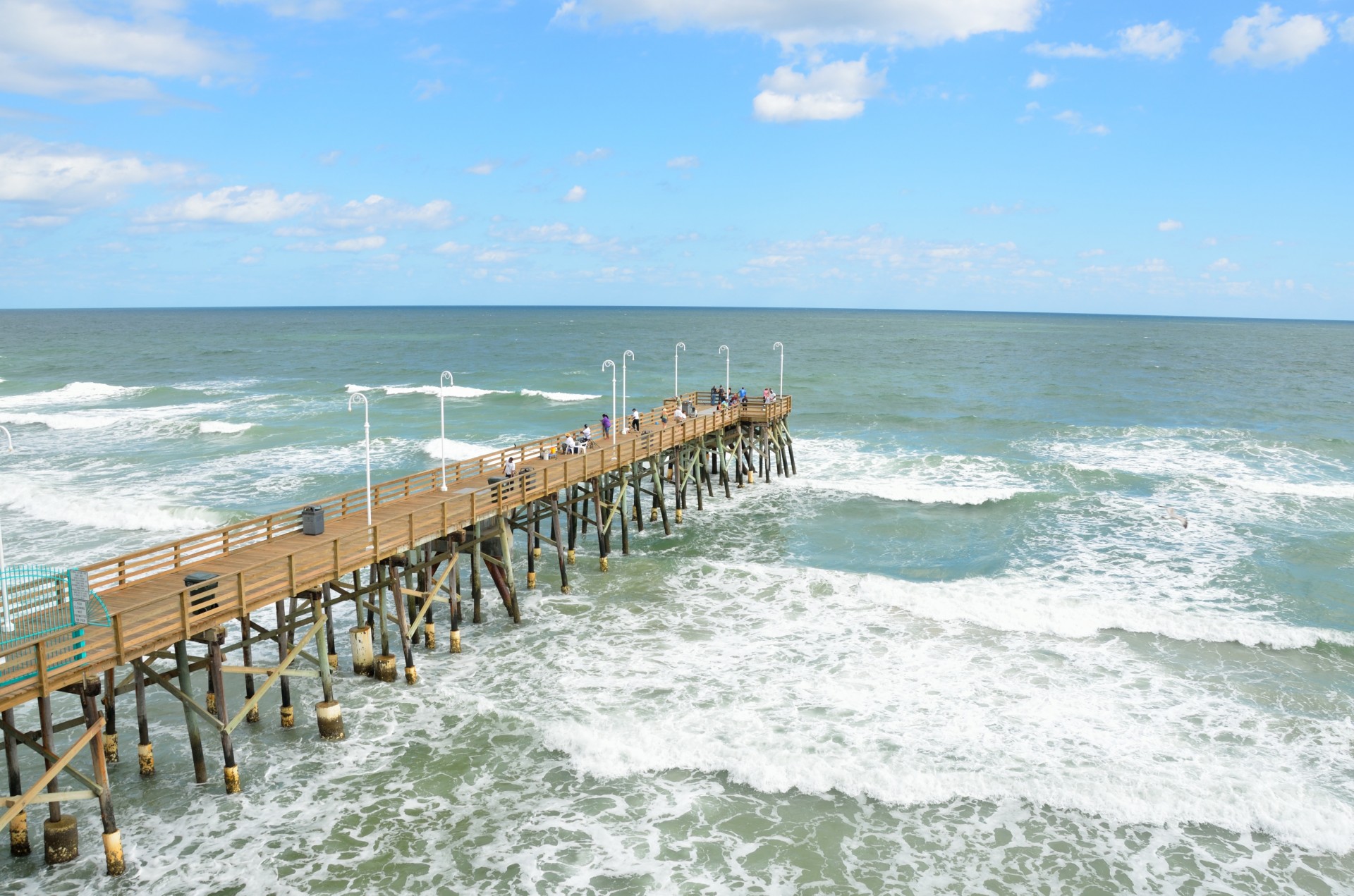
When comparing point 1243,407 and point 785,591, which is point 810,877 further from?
point 1243,407

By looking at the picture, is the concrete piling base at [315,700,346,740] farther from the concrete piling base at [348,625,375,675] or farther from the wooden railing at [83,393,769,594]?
the wooden railing at [83,393,769,594]

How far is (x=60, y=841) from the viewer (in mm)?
11852

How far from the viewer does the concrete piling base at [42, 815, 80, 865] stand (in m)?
11.8

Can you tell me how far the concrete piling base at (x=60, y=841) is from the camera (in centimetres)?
1184

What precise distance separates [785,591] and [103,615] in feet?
47.6

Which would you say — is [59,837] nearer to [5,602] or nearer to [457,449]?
[5,602]

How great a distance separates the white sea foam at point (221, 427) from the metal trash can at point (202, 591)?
35.8 meters

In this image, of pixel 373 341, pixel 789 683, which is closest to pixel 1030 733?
pixel 789 683

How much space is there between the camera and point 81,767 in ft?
48.5

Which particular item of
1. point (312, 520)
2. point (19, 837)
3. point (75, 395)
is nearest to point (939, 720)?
point (312, 520)

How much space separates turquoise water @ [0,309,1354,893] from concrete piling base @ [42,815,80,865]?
0.23 metres

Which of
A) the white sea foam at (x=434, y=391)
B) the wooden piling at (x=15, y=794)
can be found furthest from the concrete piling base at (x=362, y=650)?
the white sea foam at (x=434, y=391)

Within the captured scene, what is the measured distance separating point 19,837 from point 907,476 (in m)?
32.0

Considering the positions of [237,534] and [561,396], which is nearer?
[237,534]
